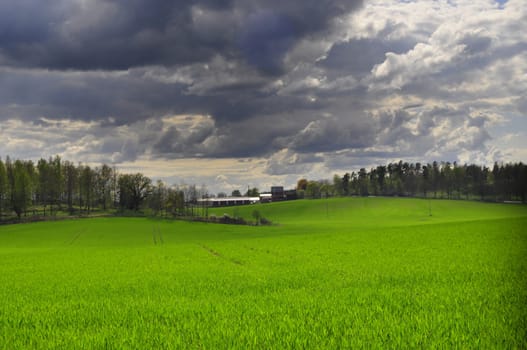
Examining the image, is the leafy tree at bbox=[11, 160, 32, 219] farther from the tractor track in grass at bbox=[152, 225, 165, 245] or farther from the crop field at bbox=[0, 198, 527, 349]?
the crop field at bbox=[0, 198, 527, 349]

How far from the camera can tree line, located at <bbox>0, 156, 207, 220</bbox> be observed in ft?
510

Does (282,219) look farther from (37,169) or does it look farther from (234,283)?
(234,283)

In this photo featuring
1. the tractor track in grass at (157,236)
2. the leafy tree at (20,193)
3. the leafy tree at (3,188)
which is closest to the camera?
the tractor track in grass at (157,236)

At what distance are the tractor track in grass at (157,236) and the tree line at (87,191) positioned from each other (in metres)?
41.3

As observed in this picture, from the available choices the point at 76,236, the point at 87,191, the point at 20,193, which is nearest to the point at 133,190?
the point at 87,191

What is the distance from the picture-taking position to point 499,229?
52.1 metres

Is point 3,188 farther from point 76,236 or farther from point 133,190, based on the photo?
point 76,236

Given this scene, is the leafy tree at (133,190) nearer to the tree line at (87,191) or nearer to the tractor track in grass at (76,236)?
the tree line at (87,191)

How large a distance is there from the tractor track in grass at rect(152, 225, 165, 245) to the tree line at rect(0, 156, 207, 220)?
41339 mm

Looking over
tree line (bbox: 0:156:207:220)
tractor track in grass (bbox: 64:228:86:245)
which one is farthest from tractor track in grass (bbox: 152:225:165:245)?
tree line (bbox: 0:156:207:220)

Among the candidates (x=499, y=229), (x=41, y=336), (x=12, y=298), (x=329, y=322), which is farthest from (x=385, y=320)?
(x=499, y=229)

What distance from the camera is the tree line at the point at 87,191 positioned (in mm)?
155375

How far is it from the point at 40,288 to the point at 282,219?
15839 centimetres

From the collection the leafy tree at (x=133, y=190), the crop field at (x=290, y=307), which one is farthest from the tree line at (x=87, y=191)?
the crop field at (x=290, y=307)
